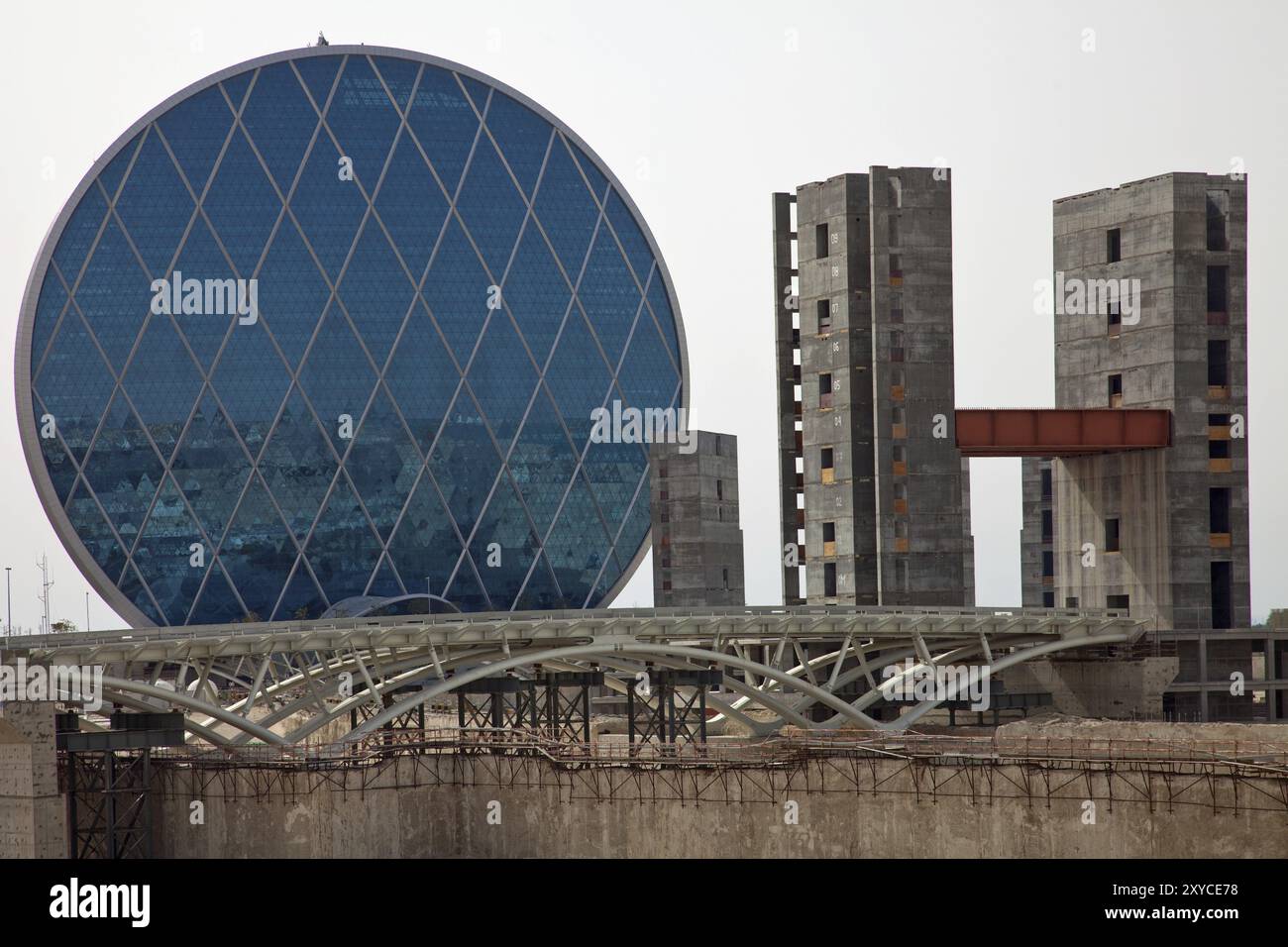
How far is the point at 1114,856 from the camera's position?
52156 millimetres

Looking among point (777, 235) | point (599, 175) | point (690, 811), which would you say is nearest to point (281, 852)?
Answer: point (690, 811)

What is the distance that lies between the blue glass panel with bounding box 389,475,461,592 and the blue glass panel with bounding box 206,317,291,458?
10.9 metres

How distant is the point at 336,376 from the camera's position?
13238cm

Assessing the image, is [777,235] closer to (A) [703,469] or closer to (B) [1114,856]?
(A) [703,469]

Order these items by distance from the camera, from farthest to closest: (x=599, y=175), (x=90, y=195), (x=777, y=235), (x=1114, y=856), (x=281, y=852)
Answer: (x=599, y=175)
(x=90, y=195)
(x=777, y=235)
(x=281, y=852)
(x=1114, y=856)

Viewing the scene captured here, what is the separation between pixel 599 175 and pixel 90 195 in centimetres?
3519

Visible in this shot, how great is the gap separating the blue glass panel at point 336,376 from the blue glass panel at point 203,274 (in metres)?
5.27

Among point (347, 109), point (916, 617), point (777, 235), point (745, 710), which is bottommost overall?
point (745, 710)

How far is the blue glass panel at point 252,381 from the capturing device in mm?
130125

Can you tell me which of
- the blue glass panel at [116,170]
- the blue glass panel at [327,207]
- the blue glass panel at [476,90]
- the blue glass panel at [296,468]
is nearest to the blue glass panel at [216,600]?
the blue glass panel at [296,468]

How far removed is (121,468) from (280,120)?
2564 cm

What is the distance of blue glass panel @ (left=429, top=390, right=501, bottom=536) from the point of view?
134250 millimetres

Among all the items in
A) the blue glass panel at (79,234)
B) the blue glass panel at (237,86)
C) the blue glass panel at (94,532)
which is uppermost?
the blue glass panel at (237,86)

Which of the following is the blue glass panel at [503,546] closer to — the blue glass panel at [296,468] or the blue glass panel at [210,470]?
the blue glass panel at [296,468]
